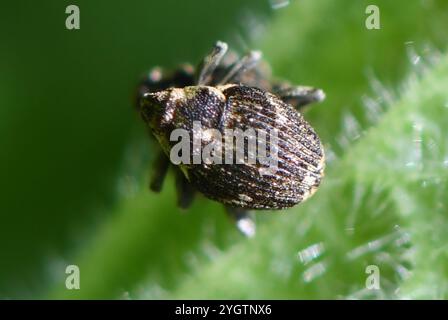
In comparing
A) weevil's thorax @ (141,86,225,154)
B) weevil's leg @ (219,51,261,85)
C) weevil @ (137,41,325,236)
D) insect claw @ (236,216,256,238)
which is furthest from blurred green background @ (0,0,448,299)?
weevil's thorax @ (141,86,225,154)

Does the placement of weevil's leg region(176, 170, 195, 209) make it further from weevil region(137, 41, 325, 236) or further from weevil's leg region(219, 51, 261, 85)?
weevil's leg region(219, 51, 261, 85)

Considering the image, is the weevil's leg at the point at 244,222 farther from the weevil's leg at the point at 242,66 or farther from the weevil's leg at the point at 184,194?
the weevil's leg at the point at 242,66

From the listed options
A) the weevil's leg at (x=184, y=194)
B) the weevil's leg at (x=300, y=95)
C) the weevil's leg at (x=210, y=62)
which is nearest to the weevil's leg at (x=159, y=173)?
the weevil's leg at (x=184, y=194)

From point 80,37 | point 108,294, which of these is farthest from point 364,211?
point 80,37

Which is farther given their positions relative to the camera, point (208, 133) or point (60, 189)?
point (60, 189)

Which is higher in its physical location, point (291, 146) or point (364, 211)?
point (291, 146)

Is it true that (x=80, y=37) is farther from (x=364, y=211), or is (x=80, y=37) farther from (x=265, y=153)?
(x=364, y=211)
